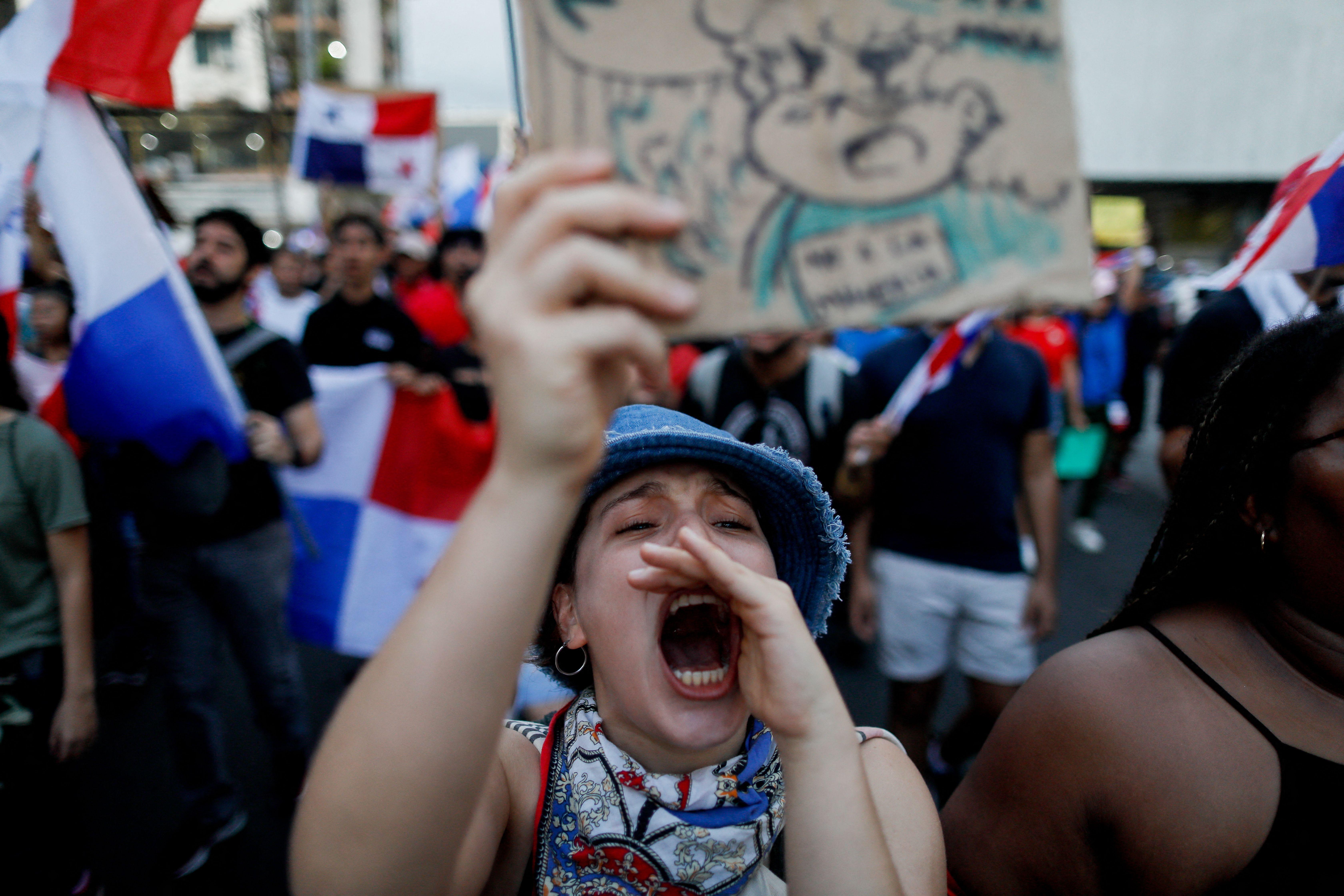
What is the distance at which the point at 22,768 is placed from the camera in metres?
2.11

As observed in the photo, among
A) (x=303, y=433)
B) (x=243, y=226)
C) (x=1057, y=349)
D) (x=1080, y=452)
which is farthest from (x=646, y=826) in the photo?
(x=1080, y=452)

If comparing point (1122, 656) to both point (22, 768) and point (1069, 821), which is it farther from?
point (22, 768)

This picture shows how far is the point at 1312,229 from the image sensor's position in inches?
64.7

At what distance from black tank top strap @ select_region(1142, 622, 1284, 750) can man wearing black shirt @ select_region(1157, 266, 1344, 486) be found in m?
1.40

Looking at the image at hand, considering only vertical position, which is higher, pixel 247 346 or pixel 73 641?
pixel 247 346

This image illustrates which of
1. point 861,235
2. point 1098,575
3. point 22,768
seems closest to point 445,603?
point 861,235

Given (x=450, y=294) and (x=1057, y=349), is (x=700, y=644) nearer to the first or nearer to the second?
(x=1057, y=349)

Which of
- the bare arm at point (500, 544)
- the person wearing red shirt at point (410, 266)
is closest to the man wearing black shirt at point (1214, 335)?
the bare arm at point (500, 544)

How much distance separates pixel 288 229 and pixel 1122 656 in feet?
56.4

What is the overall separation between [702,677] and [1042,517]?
2346 millimetres

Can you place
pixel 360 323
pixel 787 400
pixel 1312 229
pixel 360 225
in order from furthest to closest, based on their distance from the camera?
pixel 360 225, pixel 360 323, pixel 787 400, pixel 1312 229

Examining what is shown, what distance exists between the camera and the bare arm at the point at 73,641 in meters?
2.21

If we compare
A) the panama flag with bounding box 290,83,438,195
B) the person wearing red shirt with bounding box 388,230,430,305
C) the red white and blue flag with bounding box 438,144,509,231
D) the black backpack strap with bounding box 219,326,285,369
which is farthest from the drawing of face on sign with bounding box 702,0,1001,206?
the red white and blue flag with bounding box 438,144,509,231

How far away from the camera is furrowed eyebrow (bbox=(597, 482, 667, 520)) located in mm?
1228
